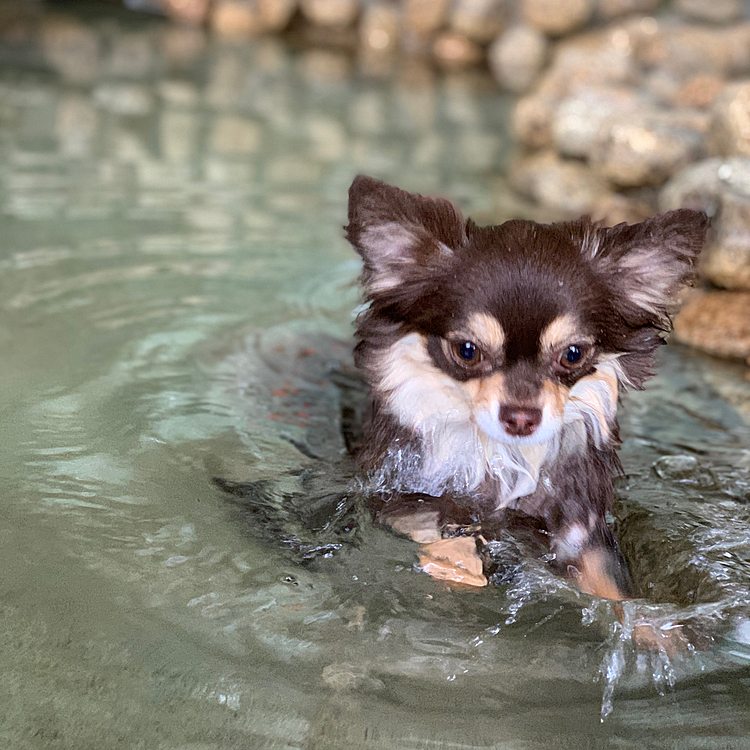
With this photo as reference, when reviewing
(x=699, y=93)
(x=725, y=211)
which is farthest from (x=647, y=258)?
(x=699, y=93)

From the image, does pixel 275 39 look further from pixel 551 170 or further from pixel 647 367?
pixel 647 367

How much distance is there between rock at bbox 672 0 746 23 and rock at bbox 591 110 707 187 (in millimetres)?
4274

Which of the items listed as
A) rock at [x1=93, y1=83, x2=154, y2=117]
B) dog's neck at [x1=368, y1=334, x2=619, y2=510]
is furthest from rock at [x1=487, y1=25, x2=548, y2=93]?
dog's neck at [x1=368, y1=334, x2=619, y2=510]

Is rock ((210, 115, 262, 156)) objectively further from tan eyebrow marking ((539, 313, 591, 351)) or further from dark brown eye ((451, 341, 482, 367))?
tan eyebrow marking ((539, 313, 591, 351))

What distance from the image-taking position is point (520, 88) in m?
10.8

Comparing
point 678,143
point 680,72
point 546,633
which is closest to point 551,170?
point 678,143

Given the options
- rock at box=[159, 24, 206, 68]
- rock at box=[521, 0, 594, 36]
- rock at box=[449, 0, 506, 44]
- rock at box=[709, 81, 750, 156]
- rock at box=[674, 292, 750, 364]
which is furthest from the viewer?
rock at box=[449, 0, 506, 44]

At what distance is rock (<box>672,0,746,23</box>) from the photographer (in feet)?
32.4

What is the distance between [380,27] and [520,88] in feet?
7.12

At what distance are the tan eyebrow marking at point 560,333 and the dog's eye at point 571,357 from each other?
3cm

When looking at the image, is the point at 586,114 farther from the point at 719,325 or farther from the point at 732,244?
the point at 719,325

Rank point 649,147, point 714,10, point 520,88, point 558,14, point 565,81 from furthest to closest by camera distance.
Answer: point 520,88 < point 558,14 < point 714,10 < point 565,81 < point 649,147

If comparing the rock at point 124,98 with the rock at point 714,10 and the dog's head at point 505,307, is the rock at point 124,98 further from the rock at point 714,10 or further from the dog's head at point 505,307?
the rock at point 714,10

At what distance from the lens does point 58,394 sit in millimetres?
3420
